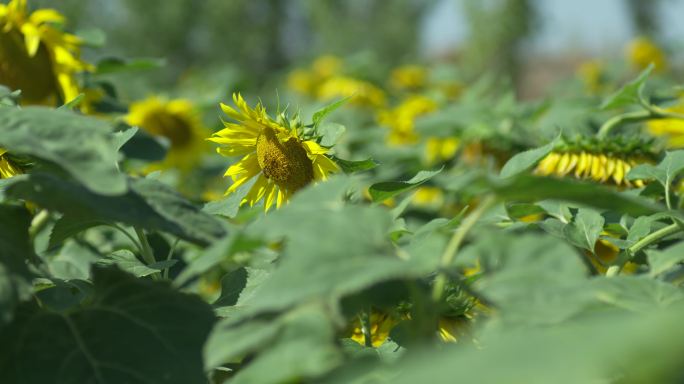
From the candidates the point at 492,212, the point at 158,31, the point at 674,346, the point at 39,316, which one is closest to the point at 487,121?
the point at 492,212

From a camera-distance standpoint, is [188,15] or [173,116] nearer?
[173,116]

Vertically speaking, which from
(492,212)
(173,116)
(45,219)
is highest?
(45,219)

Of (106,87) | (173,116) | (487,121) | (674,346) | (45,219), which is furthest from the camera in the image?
(173,116)

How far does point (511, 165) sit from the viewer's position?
89 cm

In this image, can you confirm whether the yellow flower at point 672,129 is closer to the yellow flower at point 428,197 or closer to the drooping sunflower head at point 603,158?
the drooping sunflower head at point 603,158

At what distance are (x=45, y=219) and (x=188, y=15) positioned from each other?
13.8 meters

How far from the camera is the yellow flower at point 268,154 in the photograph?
104cm

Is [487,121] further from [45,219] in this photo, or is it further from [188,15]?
[188,15]

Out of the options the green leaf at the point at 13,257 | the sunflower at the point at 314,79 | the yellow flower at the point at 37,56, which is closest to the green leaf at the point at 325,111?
the green leaf at the point at 13,257

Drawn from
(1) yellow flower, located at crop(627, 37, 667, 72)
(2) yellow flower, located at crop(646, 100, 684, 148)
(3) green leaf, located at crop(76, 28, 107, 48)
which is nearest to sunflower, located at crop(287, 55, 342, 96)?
(1) yellow flower, located at crop(627, 37, 667, 72)

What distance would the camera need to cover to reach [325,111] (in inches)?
38.3

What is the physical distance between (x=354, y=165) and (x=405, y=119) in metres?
1.75

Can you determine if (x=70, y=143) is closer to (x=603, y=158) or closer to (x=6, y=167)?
(x=6, y=167)

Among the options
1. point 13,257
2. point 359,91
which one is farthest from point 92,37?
point 359,91
